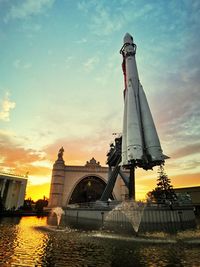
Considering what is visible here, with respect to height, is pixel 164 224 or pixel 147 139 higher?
pixel 147 139

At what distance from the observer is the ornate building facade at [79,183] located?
56972mm

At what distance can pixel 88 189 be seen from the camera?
6256 cm

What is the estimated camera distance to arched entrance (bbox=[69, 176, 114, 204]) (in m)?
61.6

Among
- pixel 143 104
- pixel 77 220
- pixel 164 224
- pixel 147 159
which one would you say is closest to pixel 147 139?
pixel 147 159

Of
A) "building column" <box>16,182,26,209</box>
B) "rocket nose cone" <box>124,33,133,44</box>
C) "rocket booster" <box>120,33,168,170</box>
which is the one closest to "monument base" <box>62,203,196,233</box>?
"rocket booster" <box>120,33,168,170</box>

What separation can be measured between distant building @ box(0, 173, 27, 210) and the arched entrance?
17635mm

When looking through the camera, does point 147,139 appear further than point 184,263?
Yes

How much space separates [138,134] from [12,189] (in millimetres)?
51756

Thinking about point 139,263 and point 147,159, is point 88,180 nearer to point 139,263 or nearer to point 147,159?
point 147,159

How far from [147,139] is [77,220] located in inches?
772

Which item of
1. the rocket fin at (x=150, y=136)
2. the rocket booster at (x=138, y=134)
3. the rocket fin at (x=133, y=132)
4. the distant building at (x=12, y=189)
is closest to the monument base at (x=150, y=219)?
the rocket booster at (x=138, y=134)

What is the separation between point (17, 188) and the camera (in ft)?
201

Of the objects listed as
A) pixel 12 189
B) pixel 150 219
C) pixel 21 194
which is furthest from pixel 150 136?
pixel 21 194

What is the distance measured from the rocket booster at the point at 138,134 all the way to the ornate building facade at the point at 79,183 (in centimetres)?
3798
